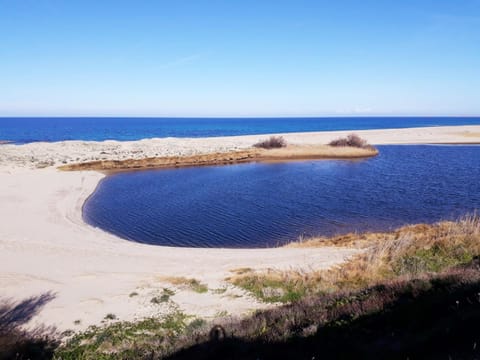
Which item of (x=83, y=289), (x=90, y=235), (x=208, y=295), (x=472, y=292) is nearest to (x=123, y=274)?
(x=83, y=289)

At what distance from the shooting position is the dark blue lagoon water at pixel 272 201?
22.1 metres

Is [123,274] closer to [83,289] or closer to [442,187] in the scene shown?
[83,289]

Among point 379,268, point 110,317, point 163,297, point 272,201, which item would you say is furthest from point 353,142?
point 110,317

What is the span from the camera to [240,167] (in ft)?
163

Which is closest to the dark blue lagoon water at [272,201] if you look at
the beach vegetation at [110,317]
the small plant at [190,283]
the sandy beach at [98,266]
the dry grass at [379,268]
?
the sandy beach at [98,266]

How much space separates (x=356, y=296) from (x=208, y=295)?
504 cm

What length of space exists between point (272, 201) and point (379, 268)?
16354mm

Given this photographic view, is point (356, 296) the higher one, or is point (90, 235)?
point (356, 296)

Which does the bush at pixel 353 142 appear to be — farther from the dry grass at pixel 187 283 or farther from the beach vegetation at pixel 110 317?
the beach vegetation at pixel 110 317

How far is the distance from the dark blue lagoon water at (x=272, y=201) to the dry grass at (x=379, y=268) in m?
6.40

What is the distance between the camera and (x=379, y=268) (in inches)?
517

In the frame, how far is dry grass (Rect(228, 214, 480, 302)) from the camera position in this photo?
39.0ft

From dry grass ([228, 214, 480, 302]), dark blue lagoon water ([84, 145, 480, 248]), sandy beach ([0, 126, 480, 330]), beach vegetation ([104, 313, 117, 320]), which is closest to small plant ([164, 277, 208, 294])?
sandy beach ([0, 126, 480, 330])

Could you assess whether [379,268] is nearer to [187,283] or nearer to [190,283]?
[190,283]
